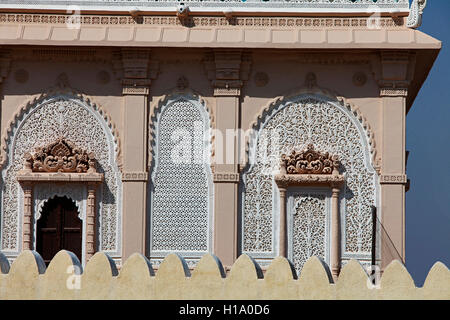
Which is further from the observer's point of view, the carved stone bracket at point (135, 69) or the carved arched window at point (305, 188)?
the carved stone bracket at point (135, 69)

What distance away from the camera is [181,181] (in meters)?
17.3

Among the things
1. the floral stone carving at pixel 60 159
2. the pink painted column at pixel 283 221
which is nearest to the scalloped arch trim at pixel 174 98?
the floral stone carving at pixel 60 159

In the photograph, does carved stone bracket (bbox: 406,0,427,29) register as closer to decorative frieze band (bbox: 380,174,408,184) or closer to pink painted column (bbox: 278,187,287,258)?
decorative frieze band (bbox: 380,174,408,184)

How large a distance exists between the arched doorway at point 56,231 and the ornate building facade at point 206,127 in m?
0.02

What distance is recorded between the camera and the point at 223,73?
17359 millimetres

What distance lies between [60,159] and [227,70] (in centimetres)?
297

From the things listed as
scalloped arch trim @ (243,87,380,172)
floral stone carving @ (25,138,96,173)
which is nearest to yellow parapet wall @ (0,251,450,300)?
Result: floral stone carving @ (25,138,96,173)

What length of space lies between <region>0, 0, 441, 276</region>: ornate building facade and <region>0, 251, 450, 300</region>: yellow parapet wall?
5.28 meters

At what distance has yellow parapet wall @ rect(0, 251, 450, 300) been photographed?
37.8 feet

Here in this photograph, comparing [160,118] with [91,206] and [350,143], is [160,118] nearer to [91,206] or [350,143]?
[91,206]

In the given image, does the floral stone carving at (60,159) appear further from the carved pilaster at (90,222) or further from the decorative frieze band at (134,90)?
the decorative frieze band at (134,90)

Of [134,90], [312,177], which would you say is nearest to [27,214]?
[134,90]

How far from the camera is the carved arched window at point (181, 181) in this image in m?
17.2

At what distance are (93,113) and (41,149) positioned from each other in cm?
99
